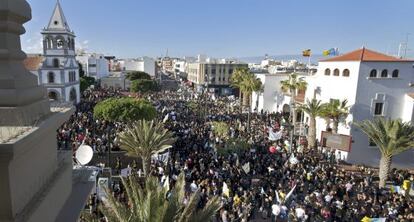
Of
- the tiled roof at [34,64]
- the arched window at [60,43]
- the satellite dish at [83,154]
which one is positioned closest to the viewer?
the satellite dish at [83,154]

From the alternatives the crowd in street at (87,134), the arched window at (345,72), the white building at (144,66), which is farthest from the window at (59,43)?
the white building at (144,66)

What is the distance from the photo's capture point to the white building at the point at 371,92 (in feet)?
90.8

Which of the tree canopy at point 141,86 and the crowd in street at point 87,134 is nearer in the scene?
the crowd in street at point 87,134

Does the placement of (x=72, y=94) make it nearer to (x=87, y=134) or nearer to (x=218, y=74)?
(x=87, y=134)

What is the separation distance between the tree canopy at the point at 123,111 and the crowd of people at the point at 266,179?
1.71 metres

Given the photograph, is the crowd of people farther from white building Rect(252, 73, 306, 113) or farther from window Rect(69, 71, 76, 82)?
window Rect(69, 71, 76, 82)

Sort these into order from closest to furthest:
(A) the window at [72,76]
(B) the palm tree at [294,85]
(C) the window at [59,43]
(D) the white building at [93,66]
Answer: (B) the palm tree at [294,85]
(C) the window at [59,43]
(A) the window at [72,76]
(D) the white building at [93,66]

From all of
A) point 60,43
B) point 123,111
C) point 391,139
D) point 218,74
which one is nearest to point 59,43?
point 60,43

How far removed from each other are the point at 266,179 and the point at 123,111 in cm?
1498

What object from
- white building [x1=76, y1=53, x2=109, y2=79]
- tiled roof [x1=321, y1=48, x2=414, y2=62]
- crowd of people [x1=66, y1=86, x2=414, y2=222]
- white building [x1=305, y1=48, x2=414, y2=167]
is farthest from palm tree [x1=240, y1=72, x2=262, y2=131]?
white building [x1=76, y1=53, x2=109, y2=79]

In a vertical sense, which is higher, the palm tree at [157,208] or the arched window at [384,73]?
the arched window at [384,73]

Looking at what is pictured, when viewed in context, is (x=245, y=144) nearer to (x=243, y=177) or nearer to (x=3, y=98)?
(x=243, y=177)

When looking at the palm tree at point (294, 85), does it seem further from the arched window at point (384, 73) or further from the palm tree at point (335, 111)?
the arched window at point (384, 73)

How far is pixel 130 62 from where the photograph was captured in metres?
130
